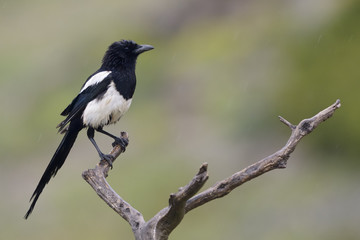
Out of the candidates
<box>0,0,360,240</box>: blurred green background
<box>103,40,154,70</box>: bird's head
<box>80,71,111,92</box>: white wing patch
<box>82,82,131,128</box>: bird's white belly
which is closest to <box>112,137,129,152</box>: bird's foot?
<box>82,82,131,128</box>: bird's white belly

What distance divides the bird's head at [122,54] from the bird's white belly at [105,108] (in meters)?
0.24

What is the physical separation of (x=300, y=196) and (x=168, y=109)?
448 centimetres

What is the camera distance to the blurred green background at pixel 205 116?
394 inches

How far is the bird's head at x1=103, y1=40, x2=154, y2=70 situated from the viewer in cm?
561

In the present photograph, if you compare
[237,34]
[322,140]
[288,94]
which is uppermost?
[237,34]

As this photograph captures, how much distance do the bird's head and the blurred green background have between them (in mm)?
4248

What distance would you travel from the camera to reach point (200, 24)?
52.9 feet

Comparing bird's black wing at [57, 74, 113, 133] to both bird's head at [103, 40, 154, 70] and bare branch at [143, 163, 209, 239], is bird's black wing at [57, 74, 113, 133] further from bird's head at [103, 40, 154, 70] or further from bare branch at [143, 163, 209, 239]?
bare branch at [143, 163, 209, 239]

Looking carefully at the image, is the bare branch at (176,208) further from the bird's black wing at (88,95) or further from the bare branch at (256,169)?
the bird's black wing at (88,95)

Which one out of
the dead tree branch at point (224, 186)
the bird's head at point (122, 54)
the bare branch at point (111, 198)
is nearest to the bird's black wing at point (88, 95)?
the bird's head at point (122, 54)

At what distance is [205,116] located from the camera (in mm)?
12883

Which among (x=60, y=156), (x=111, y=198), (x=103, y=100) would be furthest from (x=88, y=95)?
(x=111, y=198)

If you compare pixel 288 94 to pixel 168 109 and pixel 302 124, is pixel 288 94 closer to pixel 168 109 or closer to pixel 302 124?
pixel 168 109

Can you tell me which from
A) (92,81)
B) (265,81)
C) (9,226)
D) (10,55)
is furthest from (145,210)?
(10,55)
